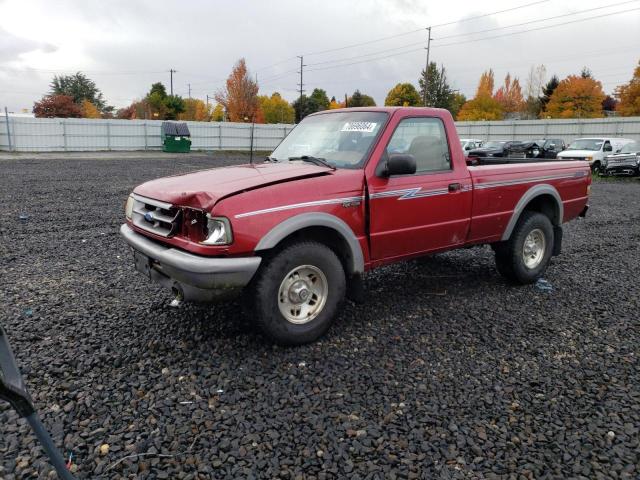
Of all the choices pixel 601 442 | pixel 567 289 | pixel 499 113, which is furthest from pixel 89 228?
pixel 499 113

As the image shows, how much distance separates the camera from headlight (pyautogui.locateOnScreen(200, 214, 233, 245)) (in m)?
3.47

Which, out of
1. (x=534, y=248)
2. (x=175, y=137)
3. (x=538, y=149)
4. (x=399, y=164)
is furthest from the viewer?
(x=175, y=137)

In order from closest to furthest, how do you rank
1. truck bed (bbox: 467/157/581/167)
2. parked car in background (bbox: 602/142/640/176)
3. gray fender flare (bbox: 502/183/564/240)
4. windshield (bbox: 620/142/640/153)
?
gray fender flare (bbox: 502/183/564/240) → truck bed (bbox: 467/157/581/167) → parked car in background (bbox: 602/142/640/176) → windshield (bbox: 620/142/640/153)

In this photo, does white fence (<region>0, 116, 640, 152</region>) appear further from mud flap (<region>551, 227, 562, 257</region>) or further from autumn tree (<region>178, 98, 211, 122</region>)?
autumn tree (<region>178, 98, 211, 122</region>)

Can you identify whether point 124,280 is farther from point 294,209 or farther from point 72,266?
point 294,209

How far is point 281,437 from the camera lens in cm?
290

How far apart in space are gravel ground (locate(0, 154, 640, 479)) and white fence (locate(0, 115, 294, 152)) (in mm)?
25900

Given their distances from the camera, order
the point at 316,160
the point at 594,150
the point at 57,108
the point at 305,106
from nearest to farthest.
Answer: the point at 316,160 → the point at 594,150 → the point at 57,108 → the point at 305,106

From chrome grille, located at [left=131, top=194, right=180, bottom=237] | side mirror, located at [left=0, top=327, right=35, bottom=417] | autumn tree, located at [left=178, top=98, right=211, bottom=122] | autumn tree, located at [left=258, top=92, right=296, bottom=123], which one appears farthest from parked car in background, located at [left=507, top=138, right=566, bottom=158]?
autumn tree, located at [left=178, top=98, right=211, bottom=122]

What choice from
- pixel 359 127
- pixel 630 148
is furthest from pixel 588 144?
pixel 359 127

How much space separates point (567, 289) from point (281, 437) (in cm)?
421

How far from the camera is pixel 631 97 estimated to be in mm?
45625

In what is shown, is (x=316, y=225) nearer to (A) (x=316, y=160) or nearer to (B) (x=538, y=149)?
(A) (x=316, y=160)

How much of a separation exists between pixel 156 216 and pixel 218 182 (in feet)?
1.88
